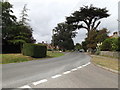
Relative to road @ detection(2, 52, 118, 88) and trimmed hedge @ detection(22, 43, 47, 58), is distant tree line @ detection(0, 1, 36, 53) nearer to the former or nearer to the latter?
trimmed hedge @ detection(22, 43, 47, 58)

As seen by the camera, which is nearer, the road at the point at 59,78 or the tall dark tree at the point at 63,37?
the road at the point at 59,78

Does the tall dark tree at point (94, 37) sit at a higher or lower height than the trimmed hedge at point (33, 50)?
higher

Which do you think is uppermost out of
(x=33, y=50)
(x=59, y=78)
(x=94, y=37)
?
(x=94, y=37)

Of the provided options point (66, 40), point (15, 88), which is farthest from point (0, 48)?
point (66, 40)

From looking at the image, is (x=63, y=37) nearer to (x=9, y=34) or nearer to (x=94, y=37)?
(x=94, y=37)

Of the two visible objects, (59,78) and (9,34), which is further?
(9,34)

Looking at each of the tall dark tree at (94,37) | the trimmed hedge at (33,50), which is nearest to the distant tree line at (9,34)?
the trimmed hedge at (33,50)

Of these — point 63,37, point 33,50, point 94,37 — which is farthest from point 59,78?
point 63,37

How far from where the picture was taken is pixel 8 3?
109 feet

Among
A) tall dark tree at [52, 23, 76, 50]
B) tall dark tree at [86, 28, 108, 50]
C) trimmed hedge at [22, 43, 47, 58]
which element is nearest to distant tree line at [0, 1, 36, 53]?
trimmed hedge at [22, 43, 47, 58]

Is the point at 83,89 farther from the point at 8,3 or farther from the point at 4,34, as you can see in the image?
the point at 8,3

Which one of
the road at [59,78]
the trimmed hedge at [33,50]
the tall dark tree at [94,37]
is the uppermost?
the tall dark tree at [94,37]

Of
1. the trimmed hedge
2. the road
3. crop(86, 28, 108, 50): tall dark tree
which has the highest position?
crop(86, 28, 108, 50): tall dark tree

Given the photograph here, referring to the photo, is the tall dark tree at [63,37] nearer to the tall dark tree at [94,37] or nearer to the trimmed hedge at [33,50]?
the tall dark tree at [94,37]
